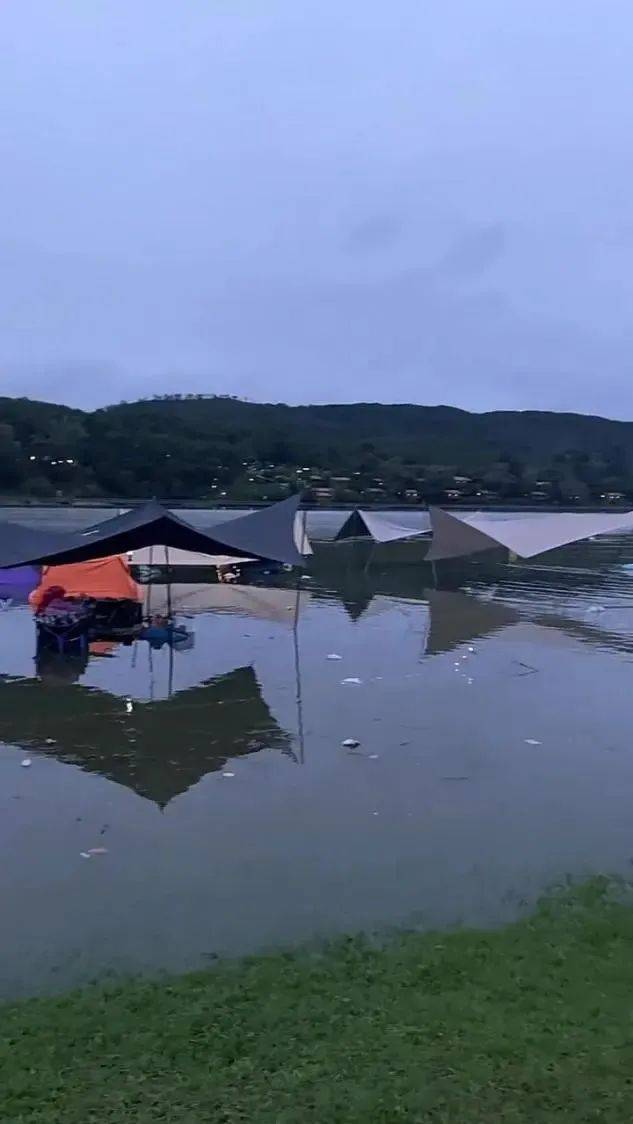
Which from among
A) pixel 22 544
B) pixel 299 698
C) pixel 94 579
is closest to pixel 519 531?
pixel 94 579

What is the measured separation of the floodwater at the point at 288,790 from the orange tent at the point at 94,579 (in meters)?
2.06

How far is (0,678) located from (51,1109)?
1020 cm

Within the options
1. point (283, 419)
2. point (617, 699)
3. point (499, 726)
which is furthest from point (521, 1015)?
point (283, 419)

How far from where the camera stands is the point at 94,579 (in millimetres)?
18875

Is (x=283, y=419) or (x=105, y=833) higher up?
(x=283, y=419)

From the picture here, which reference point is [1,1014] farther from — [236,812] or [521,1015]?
[236,812]

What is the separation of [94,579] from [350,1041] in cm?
1547

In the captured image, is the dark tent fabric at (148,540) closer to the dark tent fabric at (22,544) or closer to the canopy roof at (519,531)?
the dark tent fabric at (22,544)

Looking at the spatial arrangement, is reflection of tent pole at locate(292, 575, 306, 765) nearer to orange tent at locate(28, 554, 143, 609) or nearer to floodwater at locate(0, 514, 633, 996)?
floodwater at locate(0, 514, 633, 996)

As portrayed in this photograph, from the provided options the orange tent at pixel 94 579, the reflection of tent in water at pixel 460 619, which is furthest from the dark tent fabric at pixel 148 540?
the reflection of tent in water at pixel 460 619

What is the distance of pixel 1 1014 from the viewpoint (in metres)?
4.39

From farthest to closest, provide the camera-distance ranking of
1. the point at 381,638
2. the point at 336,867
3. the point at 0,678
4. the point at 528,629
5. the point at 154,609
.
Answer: the point at 154,609 → the point at 528,629 → the point at 381,638 → the point at 0,678 → the point at 336,867

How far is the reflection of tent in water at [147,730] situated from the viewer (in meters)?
9.02

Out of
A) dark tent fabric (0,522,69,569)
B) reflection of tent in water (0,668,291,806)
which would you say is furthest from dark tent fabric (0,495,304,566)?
reflection of tent in water (0,668,291,806)
